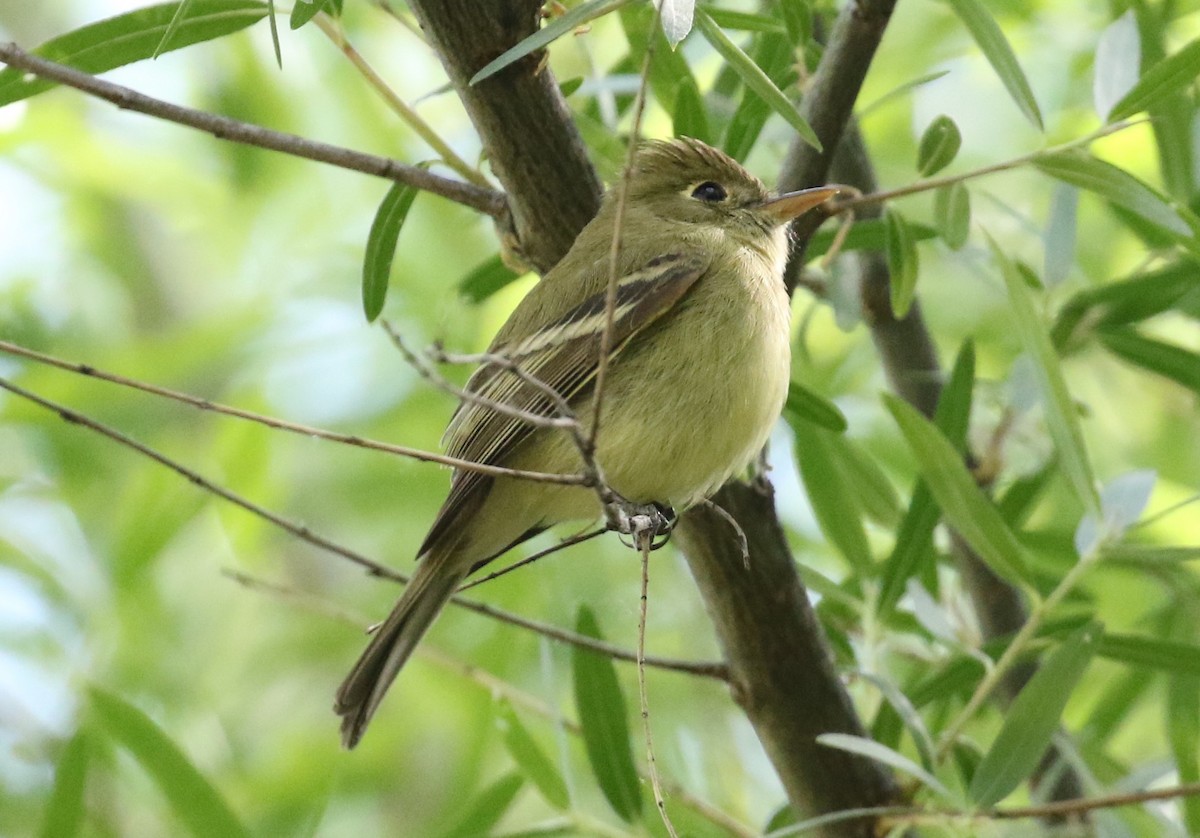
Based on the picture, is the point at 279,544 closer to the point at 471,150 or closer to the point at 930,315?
the point at 471,150

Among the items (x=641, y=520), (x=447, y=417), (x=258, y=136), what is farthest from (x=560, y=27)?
(x=447, y=417)

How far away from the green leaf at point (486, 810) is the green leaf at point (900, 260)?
1357mm

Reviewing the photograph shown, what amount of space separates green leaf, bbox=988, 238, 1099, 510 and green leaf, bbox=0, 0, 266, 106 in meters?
1.55

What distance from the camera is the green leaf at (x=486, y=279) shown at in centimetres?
346

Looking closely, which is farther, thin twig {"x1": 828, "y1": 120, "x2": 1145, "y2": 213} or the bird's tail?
the bird's tail

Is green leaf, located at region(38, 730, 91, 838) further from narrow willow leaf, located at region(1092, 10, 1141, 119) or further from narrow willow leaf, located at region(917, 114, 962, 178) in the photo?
narrow willow leaf, located at region(1092, 10, 1141, 119)

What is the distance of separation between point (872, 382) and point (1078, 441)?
1.73m

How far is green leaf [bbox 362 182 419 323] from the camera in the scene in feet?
10.0

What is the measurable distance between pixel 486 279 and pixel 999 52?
50.1 inches

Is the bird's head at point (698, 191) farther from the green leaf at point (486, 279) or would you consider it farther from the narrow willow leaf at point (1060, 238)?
the narrow willow leaf at point (1060, 238)

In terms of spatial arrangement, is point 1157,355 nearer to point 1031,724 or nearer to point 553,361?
point 1031,724

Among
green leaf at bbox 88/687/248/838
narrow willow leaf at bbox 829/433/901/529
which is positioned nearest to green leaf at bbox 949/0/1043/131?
narrow willow leaf at bbox 829/433/901/529

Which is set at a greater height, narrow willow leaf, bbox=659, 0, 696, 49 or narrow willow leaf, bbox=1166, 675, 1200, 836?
narrow willow leaf, bbox=659, 0, 696, 49

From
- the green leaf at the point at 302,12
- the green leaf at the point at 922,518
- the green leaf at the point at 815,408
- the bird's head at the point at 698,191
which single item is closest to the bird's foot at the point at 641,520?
the green leaf at the point at 815,408
